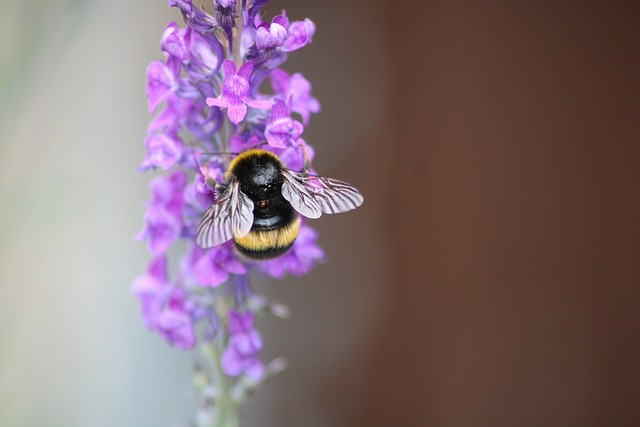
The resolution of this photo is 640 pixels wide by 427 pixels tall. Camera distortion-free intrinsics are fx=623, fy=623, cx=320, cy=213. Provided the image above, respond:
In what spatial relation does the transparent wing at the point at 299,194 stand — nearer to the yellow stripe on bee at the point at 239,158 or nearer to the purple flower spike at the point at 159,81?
the yellow stripe on bee at the point at 239,158

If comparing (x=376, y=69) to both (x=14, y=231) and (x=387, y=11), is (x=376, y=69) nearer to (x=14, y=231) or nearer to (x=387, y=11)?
(x=387, y=11)

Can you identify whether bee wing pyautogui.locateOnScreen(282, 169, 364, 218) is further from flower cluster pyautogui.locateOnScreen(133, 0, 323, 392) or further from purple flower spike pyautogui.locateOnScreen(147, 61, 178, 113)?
purple flower spike pyautogui.locateOnScreen(147, 61, 178, 113)

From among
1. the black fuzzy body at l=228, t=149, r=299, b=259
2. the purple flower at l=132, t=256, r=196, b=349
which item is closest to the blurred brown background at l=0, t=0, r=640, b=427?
the purple flower at l=132, t=256, r=196, b=349

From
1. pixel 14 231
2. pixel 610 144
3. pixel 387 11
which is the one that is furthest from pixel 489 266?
pixel 14 231

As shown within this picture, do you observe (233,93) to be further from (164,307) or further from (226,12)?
(164,307)

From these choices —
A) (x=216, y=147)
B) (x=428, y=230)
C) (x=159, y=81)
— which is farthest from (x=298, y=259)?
(x=428, y=230)

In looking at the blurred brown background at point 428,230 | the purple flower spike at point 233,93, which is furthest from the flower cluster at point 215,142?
the blurred brown background at point 428,230
